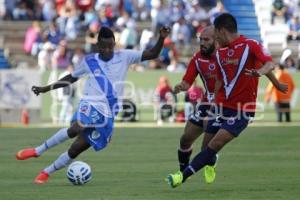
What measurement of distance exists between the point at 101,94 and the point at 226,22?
8.34ft

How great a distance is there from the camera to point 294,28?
38906mm

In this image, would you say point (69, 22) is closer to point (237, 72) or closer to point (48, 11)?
point (48, 11)

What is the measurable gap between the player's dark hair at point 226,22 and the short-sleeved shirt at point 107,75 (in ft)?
6.46

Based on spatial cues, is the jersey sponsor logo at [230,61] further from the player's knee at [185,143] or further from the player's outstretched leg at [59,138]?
the player's outstretched leg at [59,138]

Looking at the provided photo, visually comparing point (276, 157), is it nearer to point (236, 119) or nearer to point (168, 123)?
point (236, 119)

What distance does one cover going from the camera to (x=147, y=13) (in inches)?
1571

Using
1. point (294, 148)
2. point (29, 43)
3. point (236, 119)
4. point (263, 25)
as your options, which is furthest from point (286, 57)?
point (236, 119)

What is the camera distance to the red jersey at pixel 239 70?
44.9 feet

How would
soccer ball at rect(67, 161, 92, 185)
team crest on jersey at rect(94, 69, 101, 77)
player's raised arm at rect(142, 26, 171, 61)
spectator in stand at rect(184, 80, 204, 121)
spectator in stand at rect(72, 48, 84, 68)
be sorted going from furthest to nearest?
spectator in stand at rect(72, 48, 84, 68), spectator in stand at rect(184, 80, 204, 121), team crest on jersey at rect(94, 69, 101, 77), soccer ball at rect(67, 161, 92, 185), player's raised arm at rect(142, 26, 171, 61)

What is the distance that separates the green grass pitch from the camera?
13.5m

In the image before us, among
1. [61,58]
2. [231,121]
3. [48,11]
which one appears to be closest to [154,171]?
[231,121]

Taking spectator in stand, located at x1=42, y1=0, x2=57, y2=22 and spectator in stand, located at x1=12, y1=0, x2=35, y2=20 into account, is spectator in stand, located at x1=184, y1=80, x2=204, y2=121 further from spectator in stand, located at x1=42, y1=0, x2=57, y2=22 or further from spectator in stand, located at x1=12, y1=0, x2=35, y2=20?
spectator in stand, located at x1=12, y1=0, x2=35, y2=20

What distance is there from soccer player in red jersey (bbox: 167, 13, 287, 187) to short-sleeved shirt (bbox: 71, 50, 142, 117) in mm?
1855

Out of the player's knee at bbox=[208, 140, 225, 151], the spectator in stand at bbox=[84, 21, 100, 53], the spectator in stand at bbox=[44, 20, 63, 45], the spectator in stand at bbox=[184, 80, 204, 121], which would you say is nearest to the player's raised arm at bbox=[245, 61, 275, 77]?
the player's knee at bbox=[208, 140, 225, 151]
